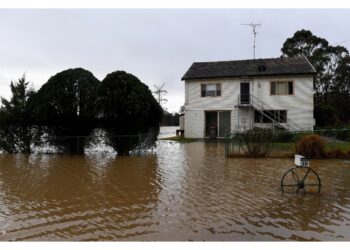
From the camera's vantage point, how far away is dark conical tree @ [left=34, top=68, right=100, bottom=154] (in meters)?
15.7

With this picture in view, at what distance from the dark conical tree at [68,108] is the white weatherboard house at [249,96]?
14.8 meters

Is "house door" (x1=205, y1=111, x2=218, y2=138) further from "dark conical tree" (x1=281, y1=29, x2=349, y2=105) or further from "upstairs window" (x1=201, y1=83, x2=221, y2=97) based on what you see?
"dark conical tree" (x1=281, y1=29, x2=349, y2=105)

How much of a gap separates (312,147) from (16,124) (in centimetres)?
1351

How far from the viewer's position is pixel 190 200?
7742mm

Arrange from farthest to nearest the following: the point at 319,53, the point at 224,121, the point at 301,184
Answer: the point at 319,53 → the point at 224,121 → the point at 301,184

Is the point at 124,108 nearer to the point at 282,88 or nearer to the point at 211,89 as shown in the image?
the point at 211,89

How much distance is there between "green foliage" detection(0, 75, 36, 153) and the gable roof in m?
→ 15.7

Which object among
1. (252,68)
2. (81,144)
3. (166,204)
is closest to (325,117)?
(252,68)

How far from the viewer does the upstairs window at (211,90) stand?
30.0 m

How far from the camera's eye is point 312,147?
15289 millimetres

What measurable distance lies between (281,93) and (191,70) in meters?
7.98

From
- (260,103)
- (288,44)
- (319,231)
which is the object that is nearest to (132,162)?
(319,231)

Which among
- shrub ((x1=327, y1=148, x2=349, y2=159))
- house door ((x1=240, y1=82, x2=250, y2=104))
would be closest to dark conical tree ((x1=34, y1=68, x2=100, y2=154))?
shrub ((x1=327, y1=148, x2=349, y2=159))

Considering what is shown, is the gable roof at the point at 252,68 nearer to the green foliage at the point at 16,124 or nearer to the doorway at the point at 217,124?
the doorway at the point at 217,124
